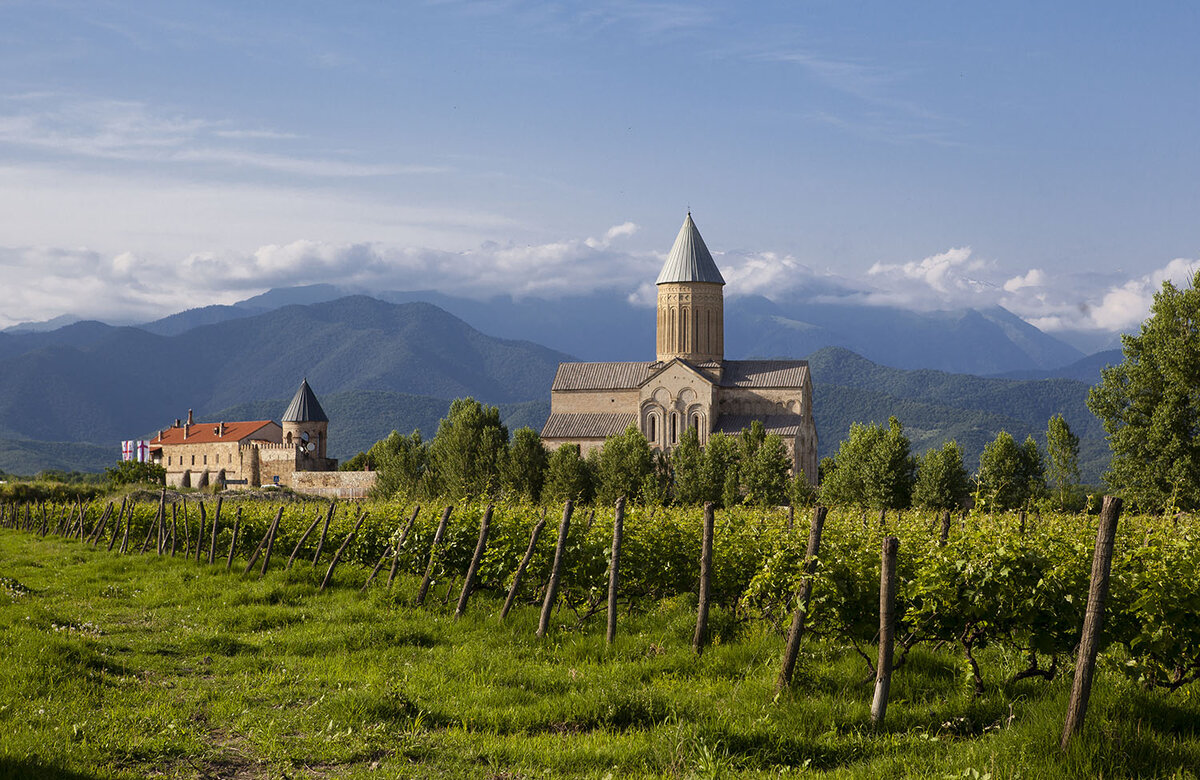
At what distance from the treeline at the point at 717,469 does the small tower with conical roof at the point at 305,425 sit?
12424 mm

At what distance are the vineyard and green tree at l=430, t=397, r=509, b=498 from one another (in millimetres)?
41352

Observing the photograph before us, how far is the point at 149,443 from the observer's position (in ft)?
292

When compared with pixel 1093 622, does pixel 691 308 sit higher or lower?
Result: higher

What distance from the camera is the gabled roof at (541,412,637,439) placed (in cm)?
6556

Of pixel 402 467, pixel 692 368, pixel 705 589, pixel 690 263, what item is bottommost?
pixel 402 467

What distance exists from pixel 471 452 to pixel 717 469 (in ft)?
48.6

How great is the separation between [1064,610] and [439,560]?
970 centimetres

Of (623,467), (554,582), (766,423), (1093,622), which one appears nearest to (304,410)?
(623,467)

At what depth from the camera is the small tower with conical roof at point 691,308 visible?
68.8 metres

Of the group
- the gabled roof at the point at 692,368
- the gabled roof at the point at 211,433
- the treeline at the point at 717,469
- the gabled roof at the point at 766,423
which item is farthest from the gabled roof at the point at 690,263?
the gabled roof at the point at 211,433

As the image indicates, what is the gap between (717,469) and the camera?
53625 millimetres

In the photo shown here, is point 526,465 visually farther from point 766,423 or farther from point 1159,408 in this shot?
point 1159,408

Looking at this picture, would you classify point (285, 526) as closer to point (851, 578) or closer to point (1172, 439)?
point (851, 578)

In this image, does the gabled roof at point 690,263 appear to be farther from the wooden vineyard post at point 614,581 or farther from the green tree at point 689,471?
the wooden vineyard post at point 614,581
